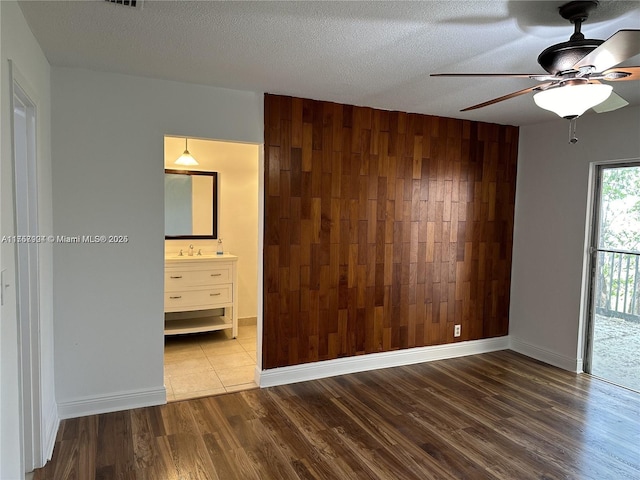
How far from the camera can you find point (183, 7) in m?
1.97

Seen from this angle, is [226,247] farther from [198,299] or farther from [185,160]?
[185,160]

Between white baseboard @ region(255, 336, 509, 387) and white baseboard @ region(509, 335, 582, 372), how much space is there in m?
0.11

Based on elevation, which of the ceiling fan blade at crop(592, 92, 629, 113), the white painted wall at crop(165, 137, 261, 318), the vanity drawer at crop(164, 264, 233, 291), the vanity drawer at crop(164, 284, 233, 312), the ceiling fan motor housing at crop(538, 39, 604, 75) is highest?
the ceiling fan motor housing at crop(538, 39, 604, 75)

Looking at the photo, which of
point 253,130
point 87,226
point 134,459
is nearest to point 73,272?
point 87,226

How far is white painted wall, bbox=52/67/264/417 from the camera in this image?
2926 mm

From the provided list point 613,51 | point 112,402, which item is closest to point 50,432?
point 112,402

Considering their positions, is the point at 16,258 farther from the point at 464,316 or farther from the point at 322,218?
the point at 464,316

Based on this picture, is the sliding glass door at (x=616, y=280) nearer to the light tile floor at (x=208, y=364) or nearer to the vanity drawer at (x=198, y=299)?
the light tile floor at (x=208, y=364)

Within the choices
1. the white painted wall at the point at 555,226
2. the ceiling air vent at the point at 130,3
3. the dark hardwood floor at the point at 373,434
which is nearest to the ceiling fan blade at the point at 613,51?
the ceiling air vent at the point at 130,3

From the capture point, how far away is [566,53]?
5.96 feet

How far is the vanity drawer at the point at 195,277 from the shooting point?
4.43m

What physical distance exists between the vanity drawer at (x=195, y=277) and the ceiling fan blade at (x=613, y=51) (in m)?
3.73

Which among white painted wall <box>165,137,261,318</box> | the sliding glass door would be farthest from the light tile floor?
the sliding glass door

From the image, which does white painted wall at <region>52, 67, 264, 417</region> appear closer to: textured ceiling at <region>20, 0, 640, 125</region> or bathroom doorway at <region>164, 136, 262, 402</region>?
textured ceiling at <region>20, 0, 640, 125</region>
